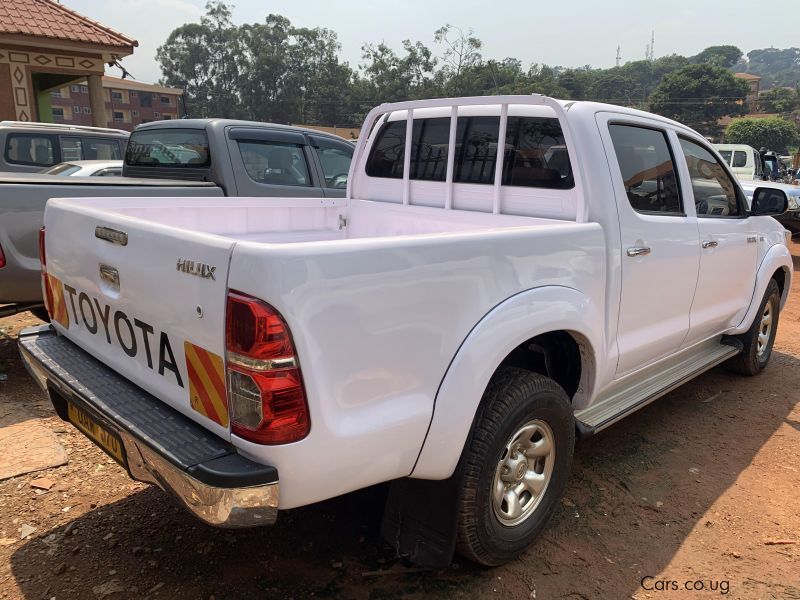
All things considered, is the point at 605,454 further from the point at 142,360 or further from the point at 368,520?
the point at 142,360

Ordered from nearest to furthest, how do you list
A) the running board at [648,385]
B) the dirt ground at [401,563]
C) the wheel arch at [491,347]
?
1. the wheel arch at [491,347]
2. the dirt ground at [401,563]
3. the running board at [648,385]

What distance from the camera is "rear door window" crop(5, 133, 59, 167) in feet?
28.3

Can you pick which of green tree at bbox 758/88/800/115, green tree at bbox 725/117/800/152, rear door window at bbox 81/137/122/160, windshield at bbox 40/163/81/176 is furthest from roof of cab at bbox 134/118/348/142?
green tree at bbox 758/88/800/115

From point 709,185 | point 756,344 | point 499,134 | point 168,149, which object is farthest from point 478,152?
point 168,149

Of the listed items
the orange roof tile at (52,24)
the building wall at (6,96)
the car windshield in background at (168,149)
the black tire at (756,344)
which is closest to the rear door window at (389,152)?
the car windshield in background at (168,149)

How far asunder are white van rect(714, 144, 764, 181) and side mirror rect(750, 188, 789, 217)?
38.4 ft

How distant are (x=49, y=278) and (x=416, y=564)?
2.10 metres

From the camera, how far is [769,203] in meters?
4.05

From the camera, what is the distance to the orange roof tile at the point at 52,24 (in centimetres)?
1278

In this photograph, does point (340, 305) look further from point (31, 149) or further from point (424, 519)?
point (31, 149)

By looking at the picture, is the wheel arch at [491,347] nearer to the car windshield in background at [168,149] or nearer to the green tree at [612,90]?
the car windshield in background at [168,149]

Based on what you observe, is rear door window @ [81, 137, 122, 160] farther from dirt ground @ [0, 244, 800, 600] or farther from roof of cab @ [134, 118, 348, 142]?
dirt ground @ [0, 244, 800, 600]

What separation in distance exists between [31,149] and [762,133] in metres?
70.1

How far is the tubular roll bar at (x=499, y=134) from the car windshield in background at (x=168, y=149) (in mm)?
2313
